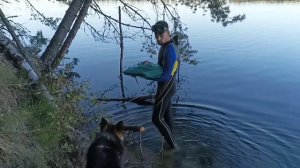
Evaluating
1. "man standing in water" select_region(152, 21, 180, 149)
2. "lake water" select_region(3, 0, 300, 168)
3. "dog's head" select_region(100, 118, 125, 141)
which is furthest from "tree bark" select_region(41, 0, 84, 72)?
"dog's head" select_region(100, 118, 125, 141)

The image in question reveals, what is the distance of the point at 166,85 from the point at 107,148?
2862 mm

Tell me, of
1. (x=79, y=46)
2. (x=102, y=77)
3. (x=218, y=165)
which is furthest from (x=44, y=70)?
(x=79, y=46)

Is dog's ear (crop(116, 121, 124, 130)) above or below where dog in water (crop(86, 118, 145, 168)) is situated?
above

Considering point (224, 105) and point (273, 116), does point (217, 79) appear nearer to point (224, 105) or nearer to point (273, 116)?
point (224, 105)

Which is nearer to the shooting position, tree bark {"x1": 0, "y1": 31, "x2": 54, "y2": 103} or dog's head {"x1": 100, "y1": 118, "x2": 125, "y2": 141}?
dog's head {"x1": 100, "y1": 118, "x2": 125, "y2": 141}

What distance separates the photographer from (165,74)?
8352mm

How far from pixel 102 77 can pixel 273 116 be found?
6951 millimetres

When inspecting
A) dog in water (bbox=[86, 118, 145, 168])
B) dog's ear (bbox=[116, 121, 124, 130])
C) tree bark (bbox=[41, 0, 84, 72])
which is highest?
tree bark (bbox=[41, 0, 84, 72])

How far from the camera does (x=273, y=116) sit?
35.8 ft

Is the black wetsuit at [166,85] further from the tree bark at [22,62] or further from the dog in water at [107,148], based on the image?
the dog in water at [107,148]

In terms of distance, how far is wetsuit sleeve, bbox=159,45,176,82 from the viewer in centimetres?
819

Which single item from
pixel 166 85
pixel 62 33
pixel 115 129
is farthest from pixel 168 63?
pixel 62 33

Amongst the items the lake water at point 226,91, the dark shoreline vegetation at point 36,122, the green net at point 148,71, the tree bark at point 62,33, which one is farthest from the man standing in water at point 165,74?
the tree bark at point 62,33

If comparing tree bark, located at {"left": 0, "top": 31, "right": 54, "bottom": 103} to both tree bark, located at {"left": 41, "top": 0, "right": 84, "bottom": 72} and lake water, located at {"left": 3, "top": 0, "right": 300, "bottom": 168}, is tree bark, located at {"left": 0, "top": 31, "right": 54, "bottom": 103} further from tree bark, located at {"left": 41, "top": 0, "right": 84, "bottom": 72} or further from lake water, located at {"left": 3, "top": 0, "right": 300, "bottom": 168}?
lake water, located at {"left": 3, "top": 0, "right": 300, "bottom": 168}
